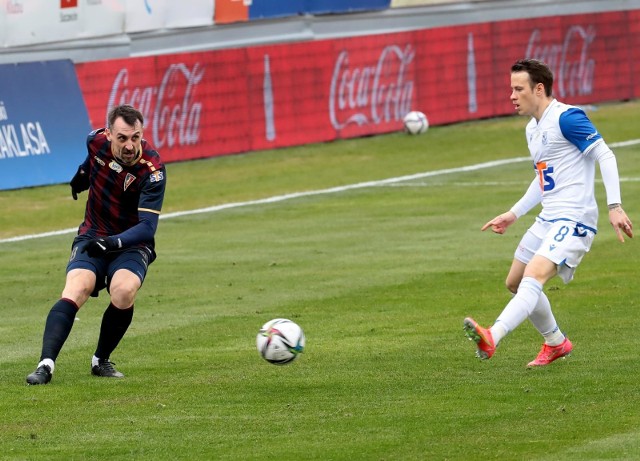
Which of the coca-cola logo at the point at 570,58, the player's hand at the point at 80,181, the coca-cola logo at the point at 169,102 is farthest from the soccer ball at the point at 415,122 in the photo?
the player's hand at the point at 80,181

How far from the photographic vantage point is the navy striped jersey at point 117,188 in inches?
412

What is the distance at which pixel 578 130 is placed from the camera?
10.1 meters

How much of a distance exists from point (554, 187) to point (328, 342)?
2.39 metres

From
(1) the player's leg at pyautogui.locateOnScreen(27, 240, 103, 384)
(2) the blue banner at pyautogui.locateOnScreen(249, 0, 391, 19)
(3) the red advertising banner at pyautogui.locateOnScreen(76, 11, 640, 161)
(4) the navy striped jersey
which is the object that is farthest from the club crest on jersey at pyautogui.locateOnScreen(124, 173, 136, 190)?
(2) the blue banner at pyautogui.locateOnScreen(249, 0, 391, 19)

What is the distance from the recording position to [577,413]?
29.3ft

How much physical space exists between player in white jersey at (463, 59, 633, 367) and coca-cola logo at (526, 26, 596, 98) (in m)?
21.8

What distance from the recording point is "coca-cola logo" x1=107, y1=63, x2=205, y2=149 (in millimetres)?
24594

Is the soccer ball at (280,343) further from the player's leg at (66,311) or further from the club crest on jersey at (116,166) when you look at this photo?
the club crest on jersey at (116,166)

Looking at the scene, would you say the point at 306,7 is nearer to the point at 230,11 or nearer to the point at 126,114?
the point at 230,11

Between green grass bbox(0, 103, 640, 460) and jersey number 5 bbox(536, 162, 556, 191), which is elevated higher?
jersey number 5 bbox(536, 162, 556, 191)

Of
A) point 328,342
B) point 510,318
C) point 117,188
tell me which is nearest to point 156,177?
point 117,188

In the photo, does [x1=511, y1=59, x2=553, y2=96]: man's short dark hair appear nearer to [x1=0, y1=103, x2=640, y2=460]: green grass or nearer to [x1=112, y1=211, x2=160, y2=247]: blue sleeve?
[x1=0, y1=103, x2=640, y2=460]: green grass

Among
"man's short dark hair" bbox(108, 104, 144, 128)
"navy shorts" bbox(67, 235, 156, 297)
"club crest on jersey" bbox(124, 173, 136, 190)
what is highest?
"man's short dark hair" bbox(108, 104, 144, 128)

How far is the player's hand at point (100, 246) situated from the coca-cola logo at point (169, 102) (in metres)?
14.3
